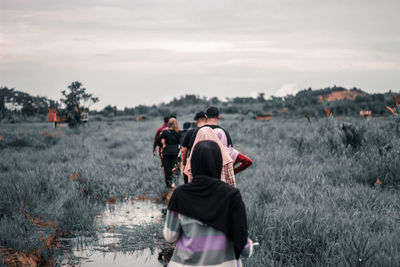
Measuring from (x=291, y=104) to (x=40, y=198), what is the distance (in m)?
55.4

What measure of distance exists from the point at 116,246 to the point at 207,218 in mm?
3457

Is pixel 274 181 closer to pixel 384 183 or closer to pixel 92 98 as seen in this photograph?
pixel 384 183

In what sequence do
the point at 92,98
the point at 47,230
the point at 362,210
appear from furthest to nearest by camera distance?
the point at 92,98 < the point at 362,210 < the point at 47,230

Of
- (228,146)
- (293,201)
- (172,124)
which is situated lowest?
(293,201)

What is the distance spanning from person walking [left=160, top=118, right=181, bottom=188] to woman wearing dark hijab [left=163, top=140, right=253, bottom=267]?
21.6 ft

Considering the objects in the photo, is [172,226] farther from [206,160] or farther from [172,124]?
[172,124]

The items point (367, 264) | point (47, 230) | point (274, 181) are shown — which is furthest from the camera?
point (274, 181)

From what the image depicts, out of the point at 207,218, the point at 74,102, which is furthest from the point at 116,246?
the point at 74,102

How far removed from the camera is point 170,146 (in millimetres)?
9258

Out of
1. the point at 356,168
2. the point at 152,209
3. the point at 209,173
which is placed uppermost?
the point at 209,173

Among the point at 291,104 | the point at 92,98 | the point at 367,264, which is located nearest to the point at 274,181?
the point at 367,264

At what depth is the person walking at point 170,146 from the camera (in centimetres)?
924

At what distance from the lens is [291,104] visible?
58.9m

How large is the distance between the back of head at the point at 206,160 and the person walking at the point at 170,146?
21.6 feet
